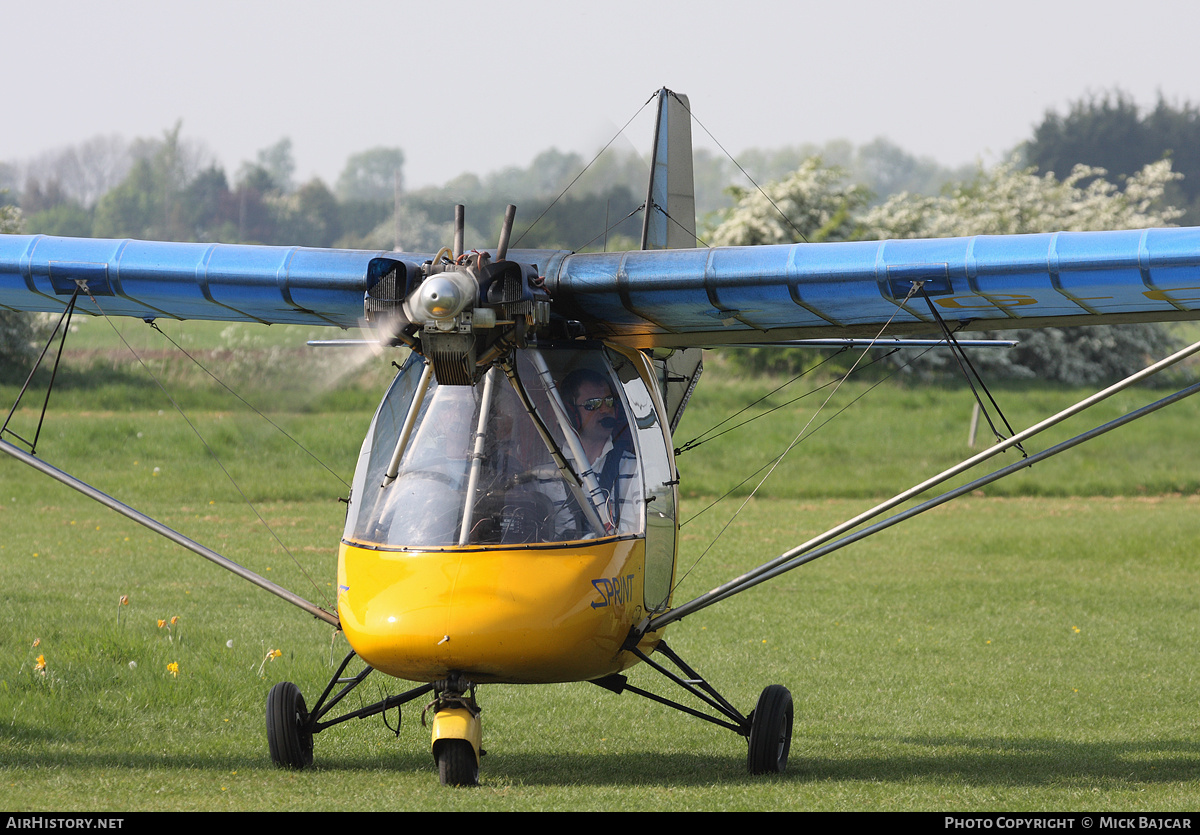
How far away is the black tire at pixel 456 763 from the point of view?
20.5 feet

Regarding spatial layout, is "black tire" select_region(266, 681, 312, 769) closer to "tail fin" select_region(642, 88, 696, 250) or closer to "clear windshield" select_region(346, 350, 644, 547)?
"clear windshield" select_region(346, 350, 644, 547)

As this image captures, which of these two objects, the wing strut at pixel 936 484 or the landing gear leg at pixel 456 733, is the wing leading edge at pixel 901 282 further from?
the landing gear leg at pixel 456 733

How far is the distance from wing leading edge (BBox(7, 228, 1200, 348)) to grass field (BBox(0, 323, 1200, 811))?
79 centimetres

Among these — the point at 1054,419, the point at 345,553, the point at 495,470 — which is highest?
the point at 1054,419

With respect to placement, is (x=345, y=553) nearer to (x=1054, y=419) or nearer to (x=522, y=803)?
(x=522, y=803)

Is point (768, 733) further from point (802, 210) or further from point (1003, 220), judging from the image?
point (1003, 220)

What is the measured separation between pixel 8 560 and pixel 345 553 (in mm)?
11231

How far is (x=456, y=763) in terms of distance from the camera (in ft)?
20.6

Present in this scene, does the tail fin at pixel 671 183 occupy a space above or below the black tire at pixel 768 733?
above

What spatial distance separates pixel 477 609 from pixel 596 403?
5.16 feet

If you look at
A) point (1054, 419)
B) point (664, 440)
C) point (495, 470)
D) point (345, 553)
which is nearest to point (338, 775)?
point (345, 553)

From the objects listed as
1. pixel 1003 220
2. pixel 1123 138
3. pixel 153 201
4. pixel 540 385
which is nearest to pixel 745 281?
pixel 540 385

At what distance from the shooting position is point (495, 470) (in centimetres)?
636

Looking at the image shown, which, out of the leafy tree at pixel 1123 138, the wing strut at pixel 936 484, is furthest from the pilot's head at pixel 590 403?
the leafy tree at pixel 1123 138
